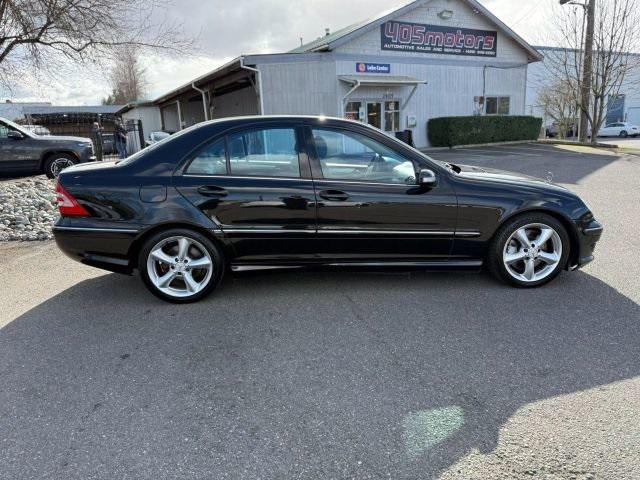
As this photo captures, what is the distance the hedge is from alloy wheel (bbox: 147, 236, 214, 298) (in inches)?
731

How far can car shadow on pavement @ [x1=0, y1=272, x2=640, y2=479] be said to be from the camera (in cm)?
226

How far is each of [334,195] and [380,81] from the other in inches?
627

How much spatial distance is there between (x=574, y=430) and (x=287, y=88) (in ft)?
54.9

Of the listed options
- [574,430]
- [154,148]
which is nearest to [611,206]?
[574,430]

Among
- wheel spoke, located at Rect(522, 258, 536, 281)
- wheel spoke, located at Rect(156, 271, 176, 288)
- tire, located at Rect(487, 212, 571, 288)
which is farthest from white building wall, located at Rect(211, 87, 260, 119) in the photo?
wheel spoke, located at Rect(522, 258, 536, 281)

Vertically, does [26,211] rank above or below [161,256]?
above

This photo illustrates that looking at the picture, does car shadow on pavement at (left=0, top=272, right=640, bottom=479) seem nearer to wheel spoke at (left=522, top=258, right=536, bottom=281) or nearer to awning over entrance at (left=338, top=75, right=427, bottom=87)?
wheel spoke at (left=522, top=258, right=536, bottom=281)

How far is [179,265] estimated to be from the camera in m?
4.04

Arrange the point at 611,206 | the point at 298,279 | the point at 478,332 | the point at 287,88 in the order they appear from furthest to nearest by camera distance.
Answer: the point at 287,88, the point at 611,206, the point at 298,279, the point at 478,332

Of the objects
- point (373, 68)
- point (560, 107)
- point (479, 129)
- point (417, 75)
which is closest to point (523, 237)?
point (373, 68)

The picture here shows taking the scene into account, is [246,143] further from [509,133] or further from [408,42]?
[509,133]

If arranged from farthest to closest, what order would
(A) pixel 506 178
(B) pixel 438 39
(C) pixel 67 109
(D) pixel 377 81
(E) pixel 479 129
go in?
(C) pixel 67 109 < (E) pixel 479 129 < (B) pixel 438 39 < (D) pixel 377 81 < (A) pixel 506 178

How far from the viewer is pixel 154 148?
13.3 ft

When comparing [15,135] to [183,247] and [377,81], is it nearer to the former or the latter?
[183,247]
